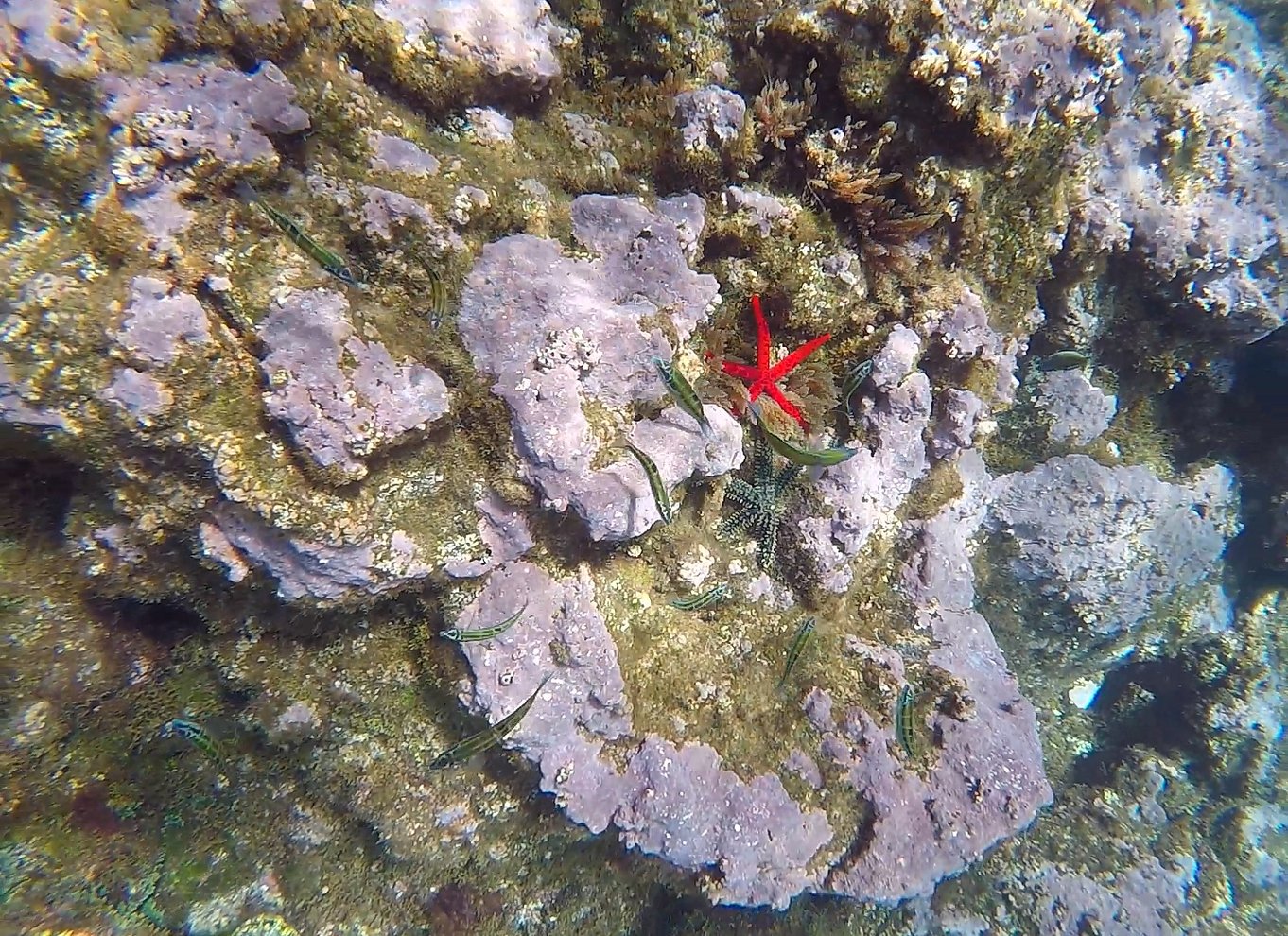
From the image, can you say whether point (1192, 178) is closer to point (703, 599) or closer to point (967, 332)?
point (967, 332)

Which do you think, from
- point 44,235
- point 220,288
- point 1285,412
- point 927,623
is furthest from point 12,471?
point 1285,412

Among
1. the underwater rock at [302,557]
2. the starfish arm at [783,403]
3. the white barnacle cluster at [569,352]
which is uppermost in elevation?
the white barnacle cluster at [569,352]

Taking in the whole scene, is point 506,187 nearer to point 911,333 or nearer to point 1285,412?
point 911,333

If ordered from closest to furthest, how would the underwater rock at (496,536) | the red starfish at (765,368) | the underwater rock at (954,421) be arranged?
the underwater rock at (496,536), the red starfish at (765,368), the underwater rock at (954,421)

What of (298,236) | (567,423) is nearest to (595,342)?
(567,423)

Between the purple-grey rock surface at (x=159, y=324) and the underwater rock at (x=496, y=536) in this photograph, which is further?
the underwater rock at (x=496, y=536)

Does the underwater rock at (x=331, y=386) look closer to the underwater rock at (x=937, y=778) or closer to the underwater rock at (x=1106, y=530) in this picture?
the underwater rock at (x=937, y=778)

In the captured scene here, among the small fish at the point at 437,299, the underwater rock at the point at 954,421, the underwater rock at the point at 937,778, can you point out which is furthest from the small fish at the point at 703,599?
the small fish at the point at 437,299
